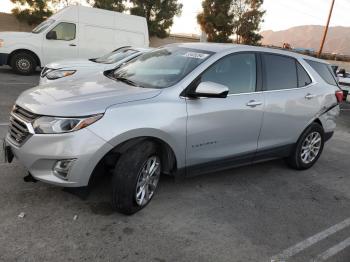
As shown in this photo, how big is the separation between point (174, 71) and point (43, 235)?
2.10 m

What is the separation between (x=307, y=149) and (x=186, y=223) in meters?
2.72

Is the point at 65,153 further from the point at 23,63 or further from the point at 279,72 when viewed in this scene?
the point at 23,63

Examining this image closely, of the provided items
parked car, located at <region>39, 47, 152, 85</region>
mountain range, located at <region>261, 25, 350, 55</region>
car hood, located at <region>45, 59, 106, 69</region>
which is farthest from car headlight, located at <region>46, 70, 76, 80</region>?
mountain range, located at <region>261, 25, 350, 55</region>

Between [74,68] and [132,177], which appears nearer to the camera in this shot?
[132,177]

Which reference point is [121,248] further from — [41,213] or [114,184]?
[41,213]

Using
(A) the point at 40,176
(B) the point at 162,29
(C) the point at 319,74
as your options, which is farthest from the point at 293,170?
→ (B) the point at 162,29

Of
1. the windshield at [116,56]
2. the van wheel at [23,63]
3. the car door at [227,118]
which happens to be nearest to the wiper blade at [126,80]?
the car door at [227,118]

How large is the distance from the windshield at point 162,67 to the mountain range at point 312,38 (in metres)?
155

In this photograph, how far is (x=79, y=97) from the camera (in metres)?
3.46

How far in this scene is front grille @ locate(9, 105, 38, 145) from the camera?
3.30m

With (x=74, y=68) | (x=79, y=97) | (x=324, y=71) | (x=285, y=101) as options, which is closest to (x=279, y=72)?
(x=285, y=101)

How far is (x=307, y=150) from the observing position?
5535 millimetres

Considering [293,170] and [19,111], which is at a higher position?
[19,111]

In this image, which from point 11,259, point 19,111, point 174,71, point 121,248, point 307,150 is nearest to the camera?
point 11,259
